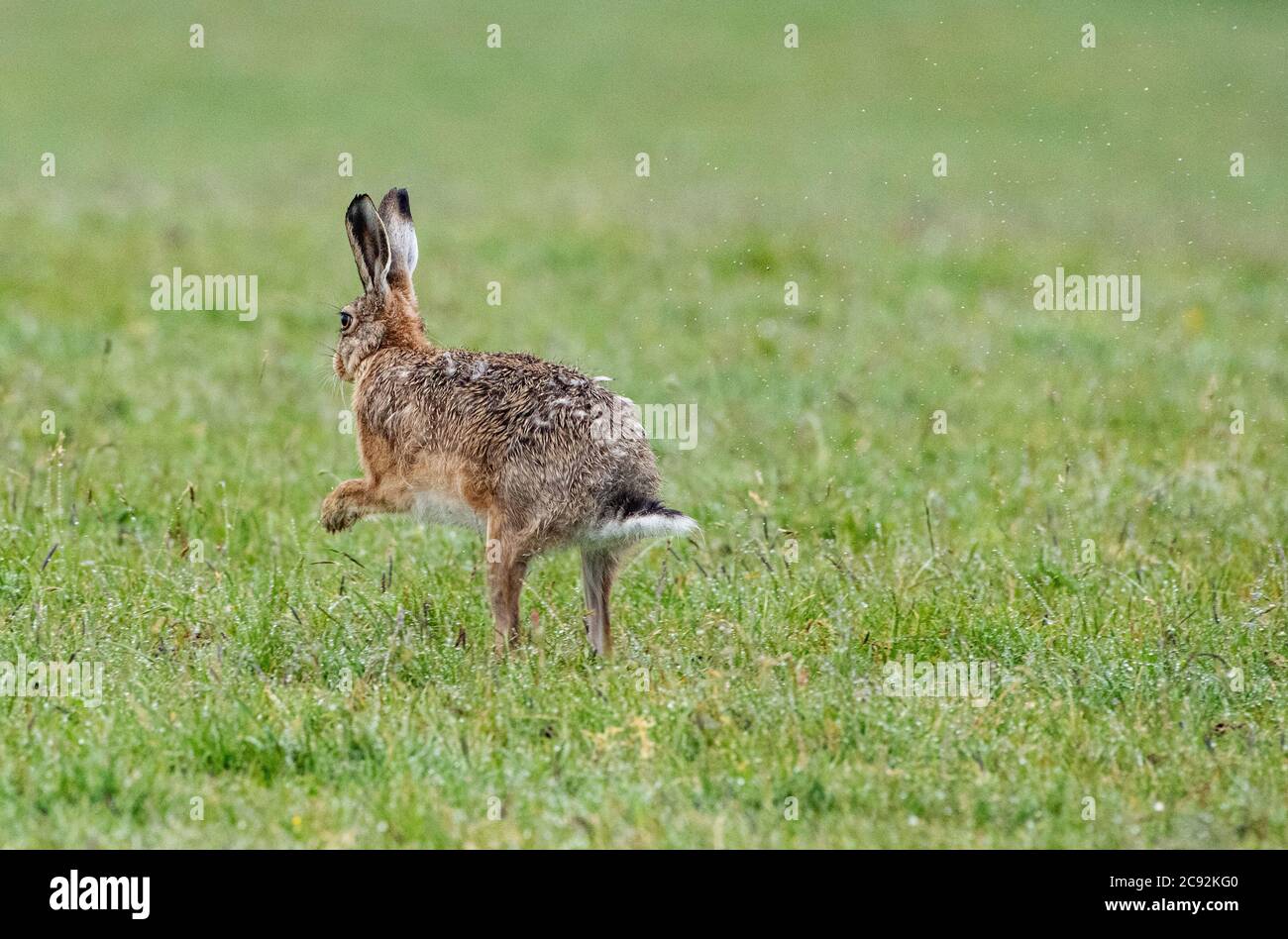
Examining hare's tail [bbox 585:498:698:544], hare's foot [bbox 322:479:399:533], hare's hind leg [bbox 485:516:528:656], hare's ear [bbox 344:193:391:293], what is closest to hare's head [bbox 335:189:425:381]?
hare's ear [bbox 344:193:391:293]

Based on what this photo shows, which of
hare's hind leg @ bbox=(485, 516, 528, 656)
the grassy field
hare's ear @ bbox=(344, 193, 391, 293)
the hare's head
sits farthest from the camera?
the hare's head

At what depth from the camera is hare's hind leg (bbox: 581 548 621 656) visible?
6.41 metres

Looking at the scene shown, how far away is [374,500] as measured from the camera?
6.72 m

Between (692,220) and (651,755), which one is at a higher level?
(692,220)

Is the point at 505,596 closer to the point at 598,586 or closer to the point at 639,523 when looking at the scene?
the point at 598,586

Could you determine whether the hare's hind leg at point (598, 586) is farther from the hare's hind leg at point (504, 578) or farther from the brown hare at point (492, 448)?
the hare's hind leg at point (504, 578)

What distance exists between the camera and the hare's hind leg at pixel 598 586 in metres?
6.41

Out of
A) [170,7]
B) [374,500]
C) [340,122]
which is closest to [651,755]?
[374,500]

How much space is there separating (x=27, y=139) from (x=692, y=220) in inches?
480

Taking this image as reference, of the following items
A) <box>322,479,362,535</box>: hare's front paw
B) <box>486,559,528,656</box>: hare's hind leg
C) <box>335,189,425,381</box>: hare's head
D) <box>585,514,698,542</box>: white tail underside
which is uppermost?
<box>335,189,425,381</box>: hare's head

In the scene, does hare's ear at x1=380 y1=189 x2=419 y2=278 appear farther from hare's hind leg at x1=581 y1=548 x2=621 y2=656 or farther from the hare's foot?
hare's hind leg at x1=581 y1=548 x2=621 y2=656

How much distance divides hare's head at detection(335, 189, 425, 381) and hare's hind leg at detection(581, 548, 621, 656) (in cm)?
133

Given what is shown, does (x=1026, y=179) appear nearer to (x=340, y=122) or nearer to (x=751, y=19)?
(x=340, y=122)

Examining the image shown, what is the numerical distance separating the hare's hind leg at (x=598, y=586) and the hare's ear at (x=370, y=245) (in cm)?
159
